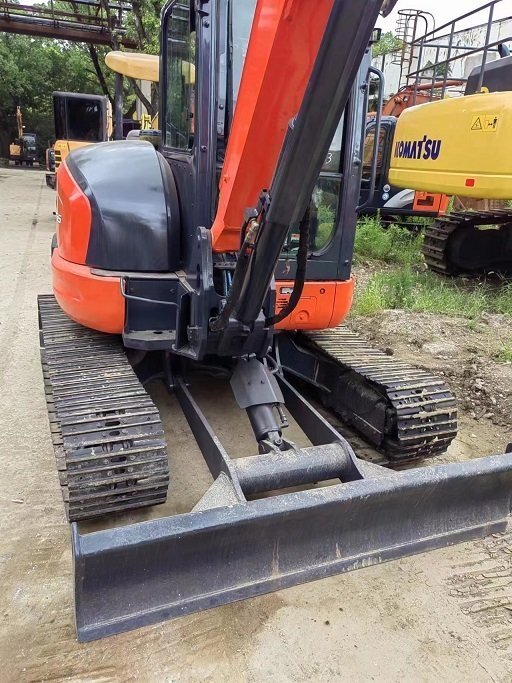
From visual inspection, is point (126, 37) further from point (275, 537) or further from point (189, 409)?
point (275, 537)

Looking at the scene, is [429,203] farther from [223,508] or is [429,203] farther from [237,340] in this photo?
[223,508]

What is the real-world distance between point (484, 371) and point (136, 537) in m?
3.56

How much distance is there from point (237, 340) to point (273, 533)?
842mm

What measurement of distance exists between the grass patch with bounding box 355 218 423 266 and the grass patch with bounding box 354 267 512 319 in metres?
1.36

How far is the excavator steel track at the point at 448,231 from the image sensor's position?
7.47 m

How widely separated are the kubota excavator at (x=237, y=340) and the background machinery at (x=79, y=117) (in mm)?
11787

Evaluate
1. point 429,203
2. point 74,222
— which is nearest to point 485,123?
point 74,222

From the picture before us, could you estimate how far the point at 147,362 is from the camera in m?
3.46

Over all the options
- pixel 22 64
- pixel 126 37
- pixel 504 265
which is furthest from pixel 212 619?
pixel 22 64

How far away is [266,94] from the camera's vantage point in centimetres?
198

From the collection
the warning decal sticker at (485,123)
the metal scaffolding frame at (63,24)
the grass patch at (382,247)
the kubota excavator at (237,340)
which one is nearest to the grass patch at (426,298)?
the grass patch at (382,247)

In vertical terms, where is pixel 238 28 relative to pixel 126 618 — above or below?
above

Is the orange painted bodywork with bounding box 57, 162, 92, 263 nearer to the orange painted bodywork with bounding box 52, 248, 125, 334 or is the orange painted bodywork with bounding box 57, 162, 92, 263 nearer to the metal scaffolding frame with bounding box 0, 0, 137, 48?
the orange painted bodywork with bounding box 52, 248, 125, 334

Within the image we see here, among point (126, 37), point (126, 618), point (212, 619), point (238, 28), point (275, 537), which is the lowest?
point (212, 619)
